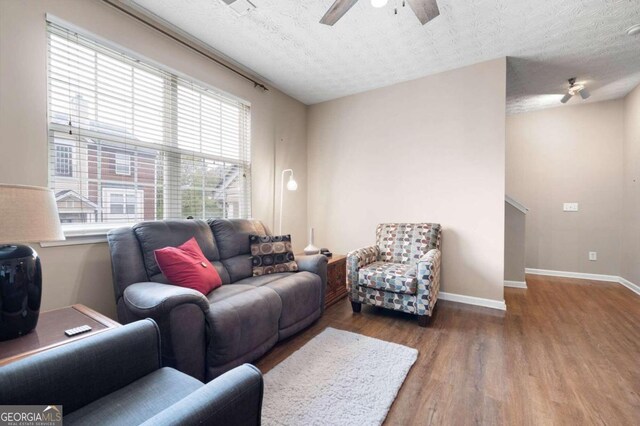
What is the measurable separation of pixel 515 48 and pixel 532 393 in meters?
3.02

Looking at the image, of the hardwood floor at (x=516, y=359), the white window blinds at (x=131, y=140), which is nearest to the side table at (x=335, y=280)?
the hardwood floor at (x=516, y=359)

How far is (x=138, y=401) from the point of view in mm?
968

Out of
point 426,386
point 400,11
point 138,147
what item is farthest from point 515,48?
point 138,147

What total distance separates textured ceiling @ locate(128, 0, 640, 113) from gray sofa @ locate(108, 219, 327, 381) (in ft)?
5.72

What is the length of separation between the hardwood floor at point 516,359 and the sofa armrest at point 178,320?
58 centimetres

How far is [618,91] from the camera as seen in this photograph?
147 inches

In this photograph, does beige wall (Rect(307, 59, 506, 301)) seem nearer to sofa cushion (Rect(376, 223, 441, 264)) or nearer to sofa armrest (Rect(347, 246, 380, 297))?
sofa cushion (Rect(376, 223, 441, 264))

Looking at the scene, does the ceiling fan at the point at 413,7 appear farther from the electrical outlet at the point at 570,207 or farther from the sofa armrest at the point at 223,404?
the electrical outlet at the point at 570,207

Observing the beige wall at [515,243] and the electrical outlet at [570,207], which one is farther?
the electrical outlet at [570,207]

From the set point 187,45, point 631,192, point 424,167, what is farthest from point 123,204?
point 631,192

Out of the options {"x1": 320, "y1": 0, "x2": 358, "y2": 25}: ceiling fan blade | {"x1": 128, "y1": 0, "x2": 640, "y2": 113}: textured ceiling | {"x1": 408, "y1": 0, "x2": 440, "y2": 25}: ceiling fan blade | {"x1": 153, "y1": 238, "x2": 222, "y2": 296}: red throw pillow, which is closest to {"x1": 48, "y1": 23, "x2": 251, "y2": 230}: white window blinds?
{"x1": 128, "y1": 0, "x2": 640, "y2": 113}: textured ceiling

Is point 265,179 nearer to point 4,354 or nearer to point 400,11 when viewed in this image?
point 400,11

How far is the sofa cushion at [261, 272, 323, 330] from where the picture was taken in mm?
2146

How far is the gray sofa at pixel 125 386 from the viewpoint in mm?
774
